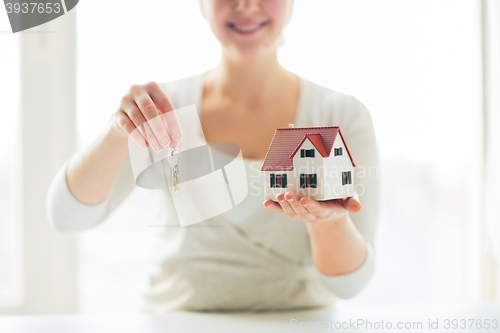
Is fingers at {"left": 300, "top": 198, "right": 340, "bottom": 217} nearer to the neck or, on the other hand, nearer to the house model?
the house model

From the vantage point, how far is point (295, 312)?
1.76 ft

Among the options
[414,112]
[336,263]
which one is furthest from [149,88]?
[414,112]

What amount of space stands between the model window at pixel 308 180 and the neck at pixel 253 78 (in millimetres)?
173

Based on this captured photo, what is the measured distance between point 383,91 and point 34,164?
609 millimetres

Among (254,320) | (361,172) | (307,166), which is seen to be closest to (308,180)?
(307,166)

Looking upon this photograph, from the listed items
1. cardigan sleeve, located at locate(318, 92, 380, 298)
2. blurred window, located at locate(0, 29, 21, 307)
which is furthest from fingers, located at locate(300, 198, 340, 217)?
blurred window, located at locate(0, 29, 21, 307)

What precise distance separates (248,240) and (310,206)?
21cm

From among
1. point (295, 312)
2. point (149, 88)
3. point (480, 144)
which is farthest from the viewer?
point (480, 144)

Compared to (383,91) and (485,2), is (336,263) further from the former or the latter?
(485,2)

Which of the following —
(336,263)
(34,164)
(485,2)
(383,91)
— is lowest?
(336,263)

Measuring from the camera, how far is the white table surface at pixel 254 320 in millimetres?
490

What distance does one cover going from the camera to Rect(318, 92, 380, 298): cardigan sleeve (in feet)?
1.59

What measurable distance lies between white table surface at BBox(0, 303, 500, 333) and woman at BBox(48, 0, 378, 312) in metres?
0.03

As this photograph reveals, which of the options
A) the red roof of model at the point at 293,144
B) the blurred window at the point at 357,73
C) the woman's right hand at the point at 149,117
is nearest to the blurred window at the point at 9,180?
the blurred window at the point at 357,73
